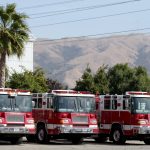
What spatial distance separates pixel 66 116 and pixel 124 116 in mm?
2925

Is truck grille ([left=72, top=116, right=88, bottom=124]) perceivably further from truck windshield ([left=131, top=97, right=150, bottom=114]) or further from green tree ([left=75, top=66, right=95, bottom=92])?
green tree ([left=75, top=66, right=95, bottom=92])

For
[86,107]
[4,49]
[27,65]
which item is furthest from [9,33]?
[27,65]

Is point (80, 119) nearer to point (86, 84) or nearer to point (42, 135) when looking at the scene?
point (42, 135)

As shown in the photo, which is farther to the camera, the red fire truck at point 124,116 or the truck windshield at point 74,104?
the red fire truck at point 124,116

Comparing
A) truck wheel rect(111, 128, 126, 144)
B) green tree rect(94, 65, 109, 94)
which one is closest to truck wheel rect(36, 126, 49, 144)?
truck wheel rect(111, 128, 126, 144)

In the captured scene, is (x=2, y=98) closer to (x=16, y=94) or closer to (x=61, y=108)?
(x=16, y=94)

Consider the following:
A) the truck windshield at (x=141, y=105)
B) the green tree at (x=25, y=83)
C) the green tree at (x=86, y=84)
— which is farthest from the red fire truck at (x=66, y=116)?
the green tree at (x=86, y=84)

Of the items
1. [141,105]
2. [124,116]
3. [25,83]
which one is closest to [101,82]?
[25,83]

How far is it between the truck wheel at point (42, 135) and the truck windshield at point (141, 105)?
4416mm

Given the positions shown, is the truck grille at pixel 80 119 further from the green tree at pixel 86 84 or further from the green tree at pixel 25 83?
the green tree at pixel 86 84

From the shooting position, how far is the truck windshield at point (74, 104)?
2716 cm

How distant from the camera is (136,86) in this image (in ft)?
229

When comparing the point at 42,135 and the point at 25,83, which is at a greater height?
the point at 25,83

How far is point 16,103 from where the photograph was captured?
1030 inches
